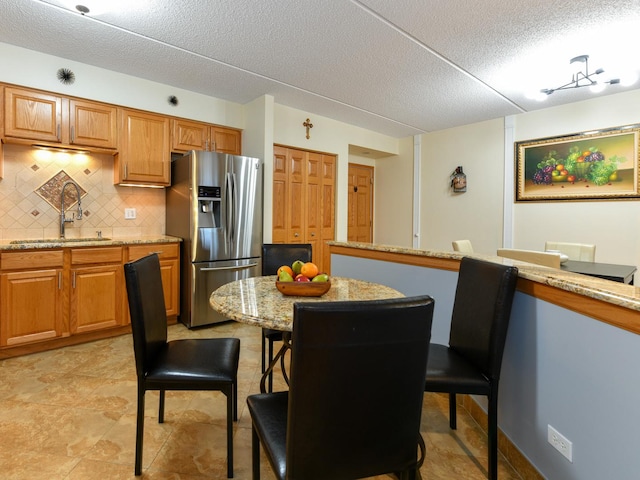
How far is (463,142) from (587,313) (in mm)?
4226

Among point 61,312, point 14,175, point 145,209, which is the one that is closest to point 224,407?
point 61,312

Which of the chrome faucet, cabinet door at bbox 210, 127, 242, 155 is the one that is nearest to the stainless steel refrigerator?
cabinet door at bbox 210, 127, 242, 155

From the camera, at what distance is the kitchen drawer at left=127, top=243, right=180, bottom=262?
3.12 m

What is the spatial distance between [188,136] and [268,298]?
2.84 metres

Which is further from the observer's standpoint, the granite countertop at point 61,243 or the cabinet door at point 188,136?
the cabinet door at point 188,136

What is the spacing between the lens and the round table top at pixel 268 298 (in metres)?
1.21

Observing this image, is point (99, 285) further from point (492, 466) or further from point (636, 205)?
point (636, 205)

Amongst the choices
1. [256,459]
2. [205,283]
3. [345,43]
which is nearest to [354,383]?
[256,459]

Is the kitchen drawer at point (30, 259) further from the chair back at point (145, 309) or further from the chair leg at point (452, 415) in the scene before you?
the chair leg at point (452, 415)

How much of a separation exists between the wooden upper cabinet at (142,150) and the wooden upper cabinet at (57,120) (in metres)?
0.11

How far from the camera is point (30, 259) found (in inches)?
104

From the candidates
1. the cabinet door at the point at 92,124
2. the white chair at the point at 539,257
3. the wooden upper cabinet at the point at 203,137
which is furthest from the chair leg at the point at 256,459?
the wooden upper cabinet at the point at 203,137

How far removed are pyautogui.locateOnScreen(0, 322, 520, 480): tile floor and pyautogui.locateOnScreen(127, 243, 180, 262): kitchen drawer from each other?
1009 millimetres

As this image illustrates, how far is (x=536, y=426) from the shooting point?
1406 mm
